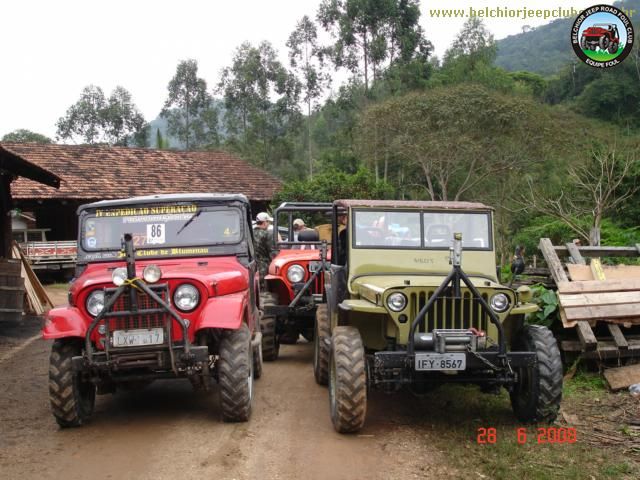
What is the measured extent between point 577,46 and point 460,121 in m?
14.1

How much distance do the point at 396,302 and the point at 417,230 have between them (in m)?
1.59

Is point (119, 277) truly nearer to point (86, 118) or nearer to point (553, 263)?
point (553, 263)

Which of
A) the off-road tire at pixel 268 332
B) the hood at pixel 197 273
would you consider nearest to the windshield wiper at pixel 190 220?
the hood at pixel 197 273

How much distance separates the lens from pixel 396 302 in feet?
19.5

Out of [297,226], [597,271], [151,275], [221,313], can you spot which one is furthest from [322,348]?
[597,271]

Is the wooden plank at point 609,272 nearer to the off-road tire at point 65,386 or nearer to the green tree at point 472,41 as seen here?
the off-road tire at point 65,386

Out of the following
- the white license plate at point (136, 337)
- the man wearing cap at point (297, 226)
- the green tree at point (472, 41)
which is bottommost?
the white license plate at point (136, 337)

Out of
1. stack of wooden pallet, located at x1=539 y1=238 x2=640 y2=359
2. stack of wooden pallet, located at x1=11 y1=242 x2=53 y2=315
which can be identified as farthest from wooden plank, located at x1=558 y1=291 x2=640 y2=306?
stack of wooden pallet, located at x1=11 y1=242 x2=53 y2=315

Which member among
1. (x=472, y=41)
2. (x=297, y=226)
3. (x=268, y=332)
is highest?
(x=472, y=41)

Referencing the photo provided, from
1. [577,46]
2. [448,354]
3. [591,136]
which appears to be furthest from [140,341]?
[591,136]

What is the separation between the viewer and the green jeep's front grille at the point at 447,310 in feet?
19.5

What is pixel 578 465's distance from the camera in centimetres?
527

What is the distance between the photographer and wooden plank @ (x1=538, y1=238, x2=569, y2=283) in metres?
8.57

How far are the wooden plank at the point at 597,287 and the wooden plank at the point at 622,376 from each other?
3.05 feet
